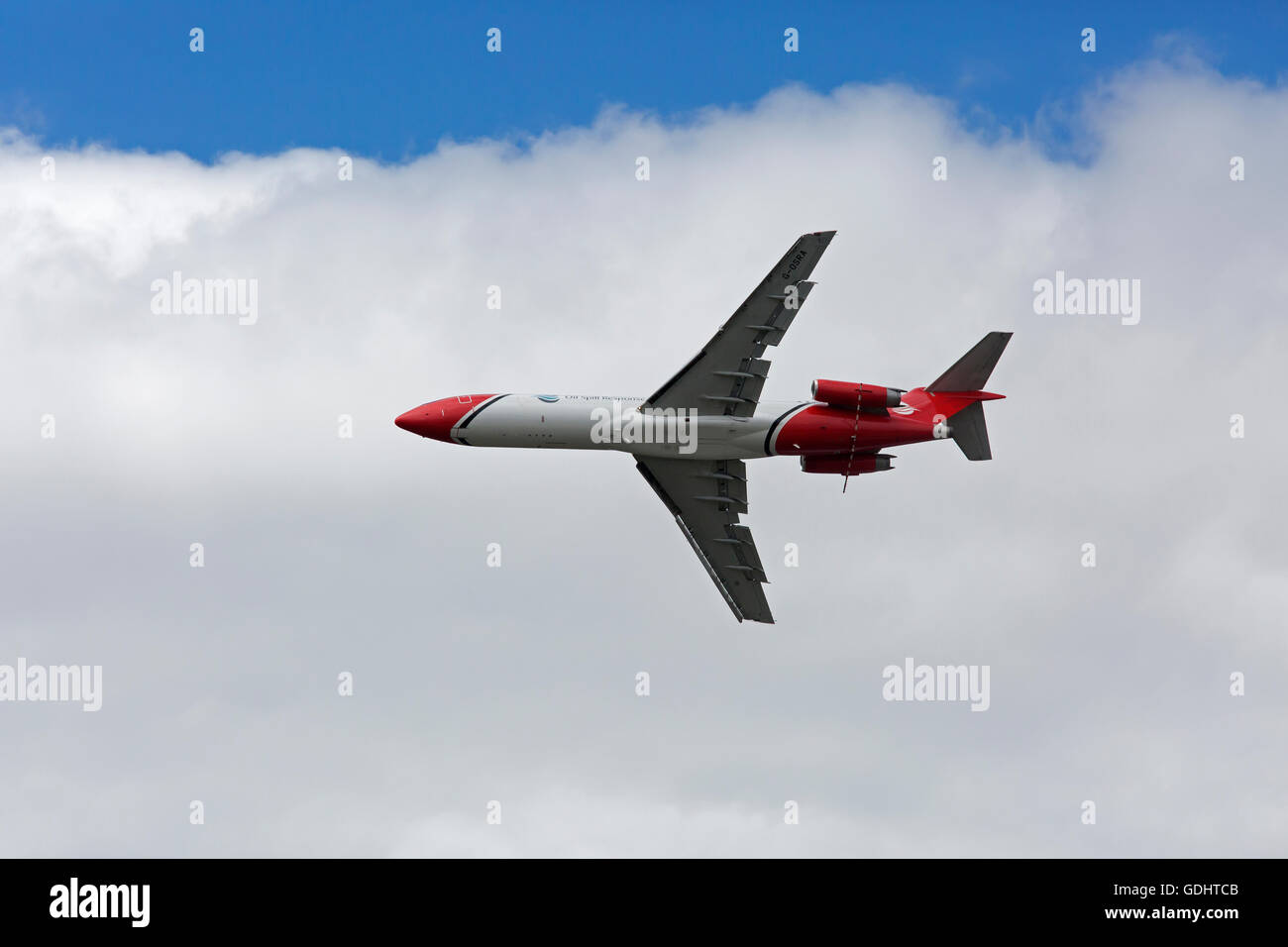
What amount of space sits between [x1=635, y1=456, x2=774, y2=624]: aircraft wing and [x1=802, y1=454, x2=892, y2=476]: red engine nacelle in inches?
209

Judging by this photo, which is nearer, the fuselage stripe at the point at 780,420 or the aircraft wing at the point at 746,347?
the aircraft wing at the point at 746,347

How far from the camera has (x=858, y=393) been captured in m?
75.0

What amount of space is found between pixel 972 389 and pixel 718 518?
52.0 ft

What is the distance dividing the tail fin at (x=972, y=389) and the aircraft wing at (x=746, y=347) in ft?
30.1

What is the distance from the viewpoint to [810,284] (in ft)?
241

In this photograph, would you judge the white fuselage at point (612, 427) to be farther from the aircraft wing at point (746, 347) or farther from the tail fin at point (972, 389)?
the tail fin at point (972, 389)

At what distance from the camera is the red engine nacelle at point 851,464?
254 ft

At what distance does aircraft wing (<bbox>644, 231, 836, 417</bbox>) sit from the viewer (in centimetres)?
7319

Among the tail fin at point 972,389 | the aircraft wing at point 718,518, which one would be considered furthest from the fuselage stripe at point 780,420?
the tail fin at point 972,389

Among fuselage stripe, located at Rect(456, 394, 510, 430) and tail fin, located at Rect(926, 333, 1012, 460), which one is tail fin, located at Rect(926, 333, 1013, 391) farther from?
fuselage stripe, located at Rect(456, 394, 510, 430)

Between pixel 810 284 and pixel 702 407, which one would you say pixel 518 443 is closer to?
pixel 702 407

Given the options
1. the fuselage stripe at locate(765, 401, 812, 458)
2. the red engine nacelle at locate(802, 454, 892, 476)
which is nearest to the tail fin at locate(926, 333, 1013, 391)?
the red engine nacelle at locate(802, 454, 892, 476)
